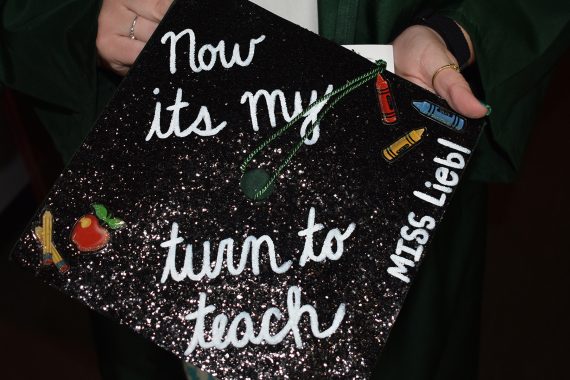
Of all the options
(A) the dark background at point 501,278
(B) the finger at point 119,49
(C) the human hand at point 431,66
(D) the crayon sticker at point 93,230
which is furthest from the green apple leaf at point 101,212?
(A) the dark background at point 501,278

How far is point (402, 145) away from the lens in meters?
0.57

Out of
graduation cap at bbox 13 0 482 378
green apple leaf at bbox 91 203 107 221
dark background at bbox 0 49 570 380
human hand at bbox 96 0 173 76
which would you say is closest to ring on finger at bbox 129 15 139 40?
human hand at bbox 96 0 173 76

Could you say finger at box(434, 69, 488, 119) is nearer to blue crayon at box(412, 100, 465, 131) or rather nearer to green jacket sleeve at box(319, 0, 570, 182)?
blue crayon at box(412, 100, 465, 131)

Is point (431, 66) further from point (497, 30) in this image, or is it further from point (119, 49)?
point (119, 49)

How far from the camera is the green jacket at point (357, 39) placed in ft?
2.41

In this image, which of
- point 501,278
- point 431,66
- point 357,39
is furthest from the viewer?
point 501,278

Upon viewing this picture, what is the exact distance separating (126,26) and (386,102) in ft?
1.04

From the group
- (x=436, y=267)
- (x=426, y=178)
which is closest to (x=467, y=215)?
(x=436, y=267)

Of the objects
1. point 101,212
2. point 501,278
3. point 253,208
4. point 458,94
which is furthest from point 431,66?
point 501,278

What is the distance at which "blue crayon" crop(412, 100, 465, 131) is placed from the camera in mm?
583

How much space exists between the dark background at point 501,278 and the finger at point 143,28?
0.92 m

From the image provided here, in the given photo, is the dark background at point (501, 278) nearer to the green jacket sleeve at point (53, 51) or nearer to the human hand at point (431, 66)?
the green jacket sleeve at point (53, 51)

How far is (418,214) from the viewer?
22.1 inches

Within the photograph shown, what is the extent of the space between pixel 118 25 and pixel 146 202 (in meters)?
0.26
